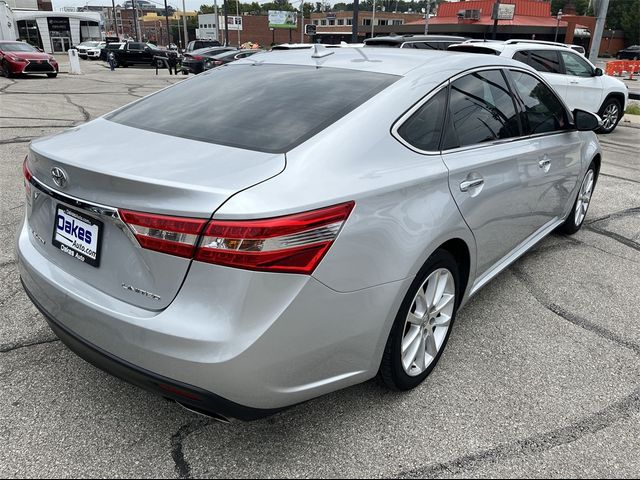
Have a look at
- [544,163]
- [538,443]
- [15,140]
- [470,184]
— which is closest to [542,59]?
[544,163]

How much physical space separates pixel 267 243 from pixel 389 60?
164 cm

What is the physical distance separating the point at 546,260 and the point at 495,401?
222cm

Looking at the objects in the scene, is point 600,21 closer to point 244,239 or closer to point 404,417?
point 404,417

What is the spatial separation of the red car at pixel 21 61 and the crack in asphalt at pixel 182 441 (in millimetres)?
21572

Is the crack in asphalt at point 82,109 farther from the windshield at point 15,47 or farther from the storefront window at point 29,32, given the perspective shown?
the storefront window at point 29,32

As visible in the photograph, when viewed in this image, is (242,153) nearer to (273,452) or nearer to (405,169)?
(405,169)

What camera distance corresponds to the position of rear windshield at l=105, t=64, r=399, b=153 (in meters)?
2.30

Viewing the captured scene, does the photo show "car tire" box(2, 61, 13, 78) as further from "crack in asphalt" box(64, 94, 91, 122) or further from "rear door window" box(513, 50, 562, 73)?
"rear door window" box(513, 50, 562, 73)

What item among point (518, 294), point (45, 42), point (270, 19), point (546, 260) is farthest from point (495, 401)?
point (270, 19)

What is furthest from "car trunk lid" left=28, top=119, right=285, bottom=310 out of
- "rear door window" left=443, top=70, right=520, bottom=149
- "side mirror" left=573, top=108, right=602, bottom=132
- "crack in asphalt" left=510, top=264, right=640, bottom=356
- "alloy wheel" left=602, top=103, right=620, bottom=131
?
"alloy wheel" left=602, top=103, right=620, bottom=131

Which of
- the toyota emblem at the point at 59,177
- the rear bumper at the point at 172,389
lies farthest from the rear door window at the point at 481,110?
the toyota emblem at the point at 59,177

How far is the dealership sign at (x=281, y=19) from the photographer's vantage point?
86.7 metres

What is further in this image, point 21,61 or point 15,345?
point 21,61

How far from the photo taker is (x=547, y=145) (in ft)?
12.1
